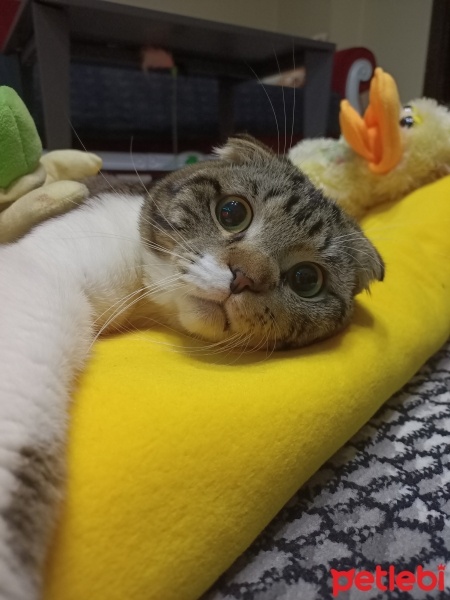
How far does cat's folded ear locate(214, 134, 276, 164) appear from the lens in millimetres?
1044

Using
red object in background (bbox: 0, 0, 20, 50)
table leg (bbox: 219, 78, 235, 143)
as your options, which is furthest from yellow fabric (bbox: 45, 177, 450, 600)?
table leg (bbox: 219, 78, 235, 143)

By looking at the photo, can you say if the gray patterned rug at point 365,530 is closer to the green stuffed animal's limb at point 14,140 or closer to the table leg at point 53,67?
the green stuffed animal's limb at point 14,140

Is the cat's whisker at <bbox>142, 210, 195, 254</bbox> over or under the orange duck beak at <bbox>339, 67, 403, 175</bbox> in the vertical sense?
under

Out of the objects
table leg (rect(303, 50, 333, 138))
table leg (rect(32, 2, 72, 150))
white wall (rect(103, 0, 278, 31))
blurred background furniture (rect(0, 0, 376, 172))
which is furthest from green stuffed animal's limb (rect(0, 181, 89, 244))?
white wall (rect(103, 0, 278, 31))

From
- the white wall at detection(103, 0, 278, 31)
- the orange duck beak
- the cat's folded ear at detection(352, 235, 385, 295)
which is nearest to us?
the cat's folded ear at detection(352, 235, 385, 295)

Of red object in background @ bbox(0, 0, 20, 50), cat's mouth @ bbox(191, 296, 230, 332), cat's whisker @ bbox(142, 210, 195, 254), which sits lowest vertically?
cat's mouth @ bbox(191, 296, 230, 332)

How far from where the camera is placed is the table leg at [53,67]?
2.03 m

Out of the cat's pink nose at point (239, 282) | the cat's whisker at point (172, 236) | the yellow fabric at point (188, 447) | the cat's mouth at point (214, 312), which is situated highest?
the cat's whisker at point (172, 236)

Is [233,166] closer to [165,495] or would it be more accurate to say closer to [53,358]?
Result: [53,358]

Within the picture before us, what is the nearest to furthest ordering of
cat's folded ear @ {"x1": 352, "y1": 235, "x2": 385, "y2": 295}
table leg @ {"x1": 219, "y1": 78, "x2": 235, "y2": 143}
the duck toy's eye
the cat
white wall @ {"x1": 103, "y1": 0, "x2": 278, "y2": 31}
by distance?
the cat → cat's folded ear @ {"x1": 352, "y1": 235, "x2": 385, "y2": 295} → the duck toy's eye → table leg @ {"x1": 219, "y1": 78, "x2": 235, "y2": 143} → white wall @ {"x1": 103, "y1": 0, "x2": 278, "y2": 31}

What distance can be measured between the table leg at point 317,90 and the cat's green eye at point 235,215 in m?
2.18

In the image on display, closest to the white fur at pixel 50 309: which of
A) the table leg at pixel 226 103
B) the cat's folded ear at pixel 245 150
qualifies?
the cat's folded ear at pixel 245 150

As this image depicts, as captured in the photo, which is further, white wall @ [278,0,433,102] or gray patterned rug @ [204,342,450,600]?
white wall @ [278,0,433,102]

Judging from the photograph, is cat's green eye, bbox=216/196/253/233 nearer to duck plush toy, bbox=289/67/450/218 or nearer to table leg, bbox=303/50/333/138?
duck plush toy, bbox=289/67/450/218
